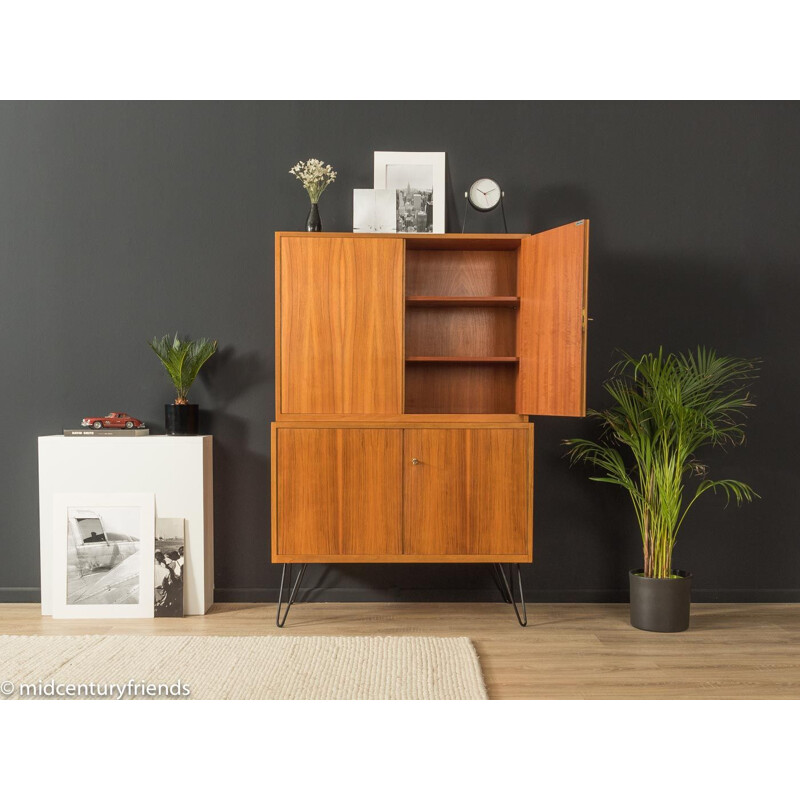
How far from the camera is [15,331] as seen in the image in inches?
158

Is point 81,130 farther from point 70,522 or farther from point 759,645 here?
point 759,645

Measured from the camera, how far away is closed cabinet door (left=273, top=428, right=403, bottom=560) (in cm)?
350

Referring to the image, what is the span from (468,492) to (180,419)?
152 centimetres

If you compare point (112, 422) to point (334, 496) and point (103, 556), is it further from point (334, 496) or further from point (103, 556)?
point (334, 496)

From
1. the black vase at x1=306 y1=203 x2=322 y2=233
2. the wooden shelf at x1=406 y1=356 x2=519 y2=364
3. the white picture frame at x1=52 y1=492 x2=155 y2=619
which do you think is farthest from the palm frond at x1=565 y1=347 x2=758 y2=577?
the white picture frame at x1=52 y1=492 x2=155 y2=619

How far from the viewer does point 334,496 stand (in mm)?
3506

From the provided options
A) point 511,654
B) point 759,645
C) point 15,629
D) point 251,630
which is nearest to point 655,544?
point 759,645

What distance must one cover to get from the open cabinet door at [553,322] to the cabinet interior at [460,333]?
6.7 inches

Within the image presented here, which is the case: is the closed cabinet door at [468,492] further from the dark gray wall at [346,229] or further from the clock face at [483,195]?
the clock face at [483,195]

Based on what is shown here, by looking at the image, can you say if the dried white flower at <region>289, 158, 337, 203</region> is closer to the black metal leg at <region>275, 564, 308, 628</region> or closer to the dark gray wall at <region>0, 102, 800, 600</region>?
the dark gray wall at <region>0, 102, 800, 600</region>

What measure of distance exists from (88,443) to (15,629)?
93cm

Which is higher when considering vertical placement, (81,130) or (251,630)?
(81,130)

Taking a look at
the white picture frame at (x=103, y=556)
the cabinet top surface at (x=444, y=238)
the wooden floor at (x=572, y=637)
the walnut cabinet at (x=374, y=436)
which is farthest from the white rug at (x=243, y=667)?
the cabinet top surface at (x=444, y=238)
